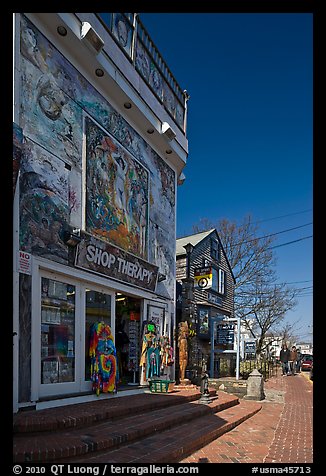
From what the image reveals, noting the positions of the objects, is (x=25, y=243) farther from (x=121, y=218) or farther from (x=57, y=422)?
(x=121, y=218)

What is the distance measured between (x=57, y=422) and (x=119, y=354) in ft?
17.5

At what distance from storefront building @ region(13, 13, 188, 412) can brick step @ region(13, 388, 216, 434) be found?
381mm

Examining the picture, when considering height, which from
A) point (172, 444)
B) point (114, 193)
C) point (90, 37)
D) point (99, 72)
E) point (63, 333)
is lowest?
point (172, 444)

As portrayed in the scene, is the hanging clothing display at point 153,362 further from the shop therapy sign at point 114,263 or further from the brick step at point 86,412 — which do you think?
the shop therapy sign at point 114,263

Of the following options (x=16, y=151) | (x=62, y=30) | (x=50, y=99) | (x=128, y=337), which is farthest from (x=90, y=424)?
(x=62, y=30)

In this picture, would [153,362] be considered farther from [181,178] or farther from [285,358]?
[285,358]

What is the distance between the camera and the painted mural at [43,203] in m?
6.71

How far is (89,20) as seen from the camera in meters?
8.22

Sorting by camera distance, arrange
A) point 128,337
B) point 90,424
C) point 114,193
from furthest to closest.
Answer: point 128,337 < point 114,193 < point 90,424

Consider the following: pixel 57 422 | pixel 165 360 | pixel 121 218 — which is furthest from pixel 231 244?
pixel 57 422

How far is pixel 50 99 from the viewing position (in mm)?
7480

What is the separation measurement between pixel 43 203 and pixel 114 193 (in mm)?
2780

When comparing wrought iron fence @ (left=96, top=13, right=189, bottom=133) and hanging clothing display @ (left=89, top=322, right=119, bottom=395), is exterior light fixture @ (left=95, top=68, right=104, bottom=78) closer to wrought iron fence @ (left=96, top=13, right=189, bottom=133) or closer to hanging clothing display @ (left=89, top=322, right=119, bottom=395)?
wrought iron fence @ (left=96, top=13, right=189, bottom=133)
